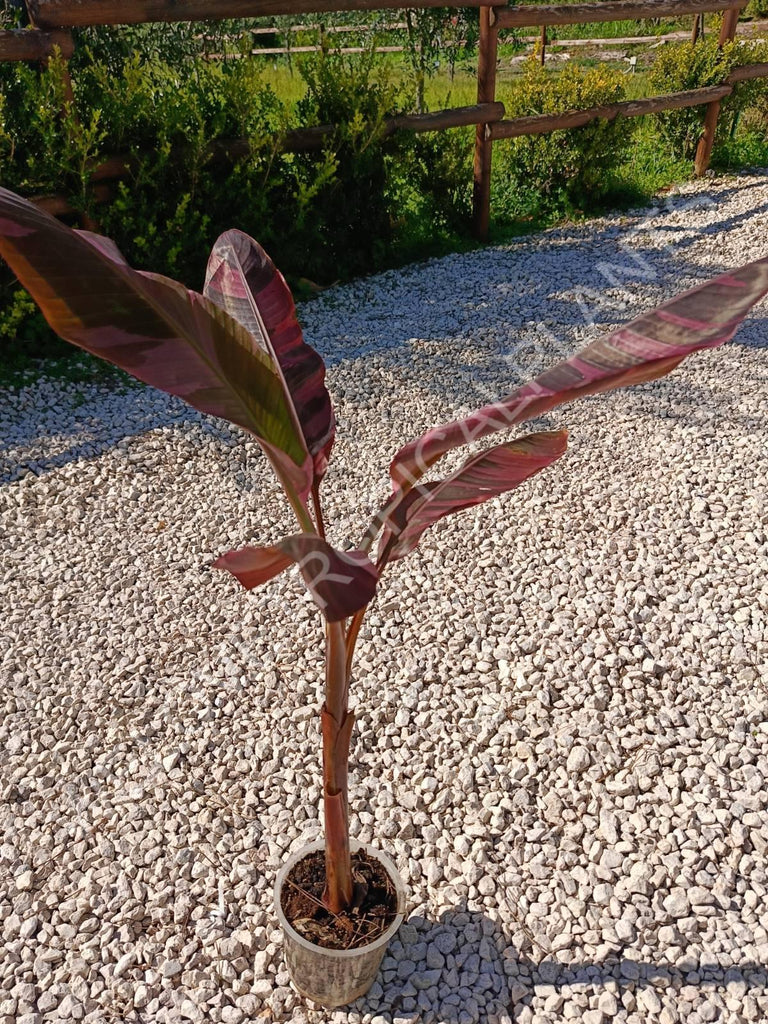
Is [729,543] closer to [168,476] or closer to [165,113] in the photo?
[168,476]

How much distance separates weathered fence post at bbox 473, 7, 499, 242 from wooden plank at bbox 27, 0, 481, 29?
0.82 meters

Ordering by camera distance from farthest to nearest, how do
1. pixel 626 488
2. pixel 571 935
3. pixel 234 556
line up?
pixel 626 488 → pixel 571 935 → pixel 234 556

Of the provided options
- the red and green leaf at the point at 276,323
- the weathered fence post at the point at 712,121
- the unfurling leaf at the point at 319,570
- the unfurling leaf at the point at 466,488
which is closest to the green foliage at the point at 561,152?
the weathered fence post at the point at 712,121

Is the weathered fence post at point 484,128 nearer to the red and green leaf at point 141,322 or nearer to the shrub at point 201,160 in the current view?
the shrub at point 201,160

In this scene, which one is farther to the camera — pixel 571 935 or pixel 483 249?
pixel 483 249

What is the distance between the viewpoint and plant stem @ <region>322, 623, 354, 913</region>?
128cm

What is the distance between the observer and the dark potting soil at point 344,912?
155cm

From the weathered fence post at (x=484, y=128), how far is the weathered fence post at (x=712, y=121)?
2.25 m

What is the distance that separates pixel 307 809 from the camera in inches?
80.5

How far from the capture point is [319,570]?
0.89 meters

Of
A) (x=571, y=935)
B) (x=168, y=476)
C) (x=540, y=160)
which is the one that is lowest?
(x=571, y=935)

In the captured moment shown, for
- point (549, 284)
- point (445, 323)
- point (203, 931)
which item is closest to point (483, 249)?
point (549, 284)

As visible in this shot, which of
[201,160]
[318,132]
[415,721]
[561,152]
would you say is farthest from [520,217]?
[415,721]

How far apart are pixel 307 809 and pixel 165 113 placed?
3648mm
